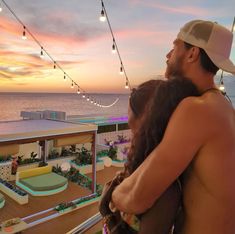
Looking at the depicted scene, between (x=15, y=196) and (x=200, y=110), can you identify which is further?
(x=15, y=196)

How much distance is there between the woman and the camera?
2.71ft

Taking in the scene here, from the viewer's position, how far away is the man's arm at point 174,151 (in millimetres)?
743

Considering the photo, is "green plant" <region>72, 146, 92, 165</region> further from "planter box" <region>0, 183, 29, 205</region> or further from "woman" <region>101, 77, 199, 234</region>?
"woman" <region>101, 77, 199, 234</region>

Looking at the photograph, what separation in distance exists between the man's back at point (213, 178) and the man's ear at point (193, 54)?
123 millimetres

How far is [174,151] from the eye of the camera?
75 centimetres

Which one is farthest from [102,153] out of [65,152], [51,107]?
[51,107]

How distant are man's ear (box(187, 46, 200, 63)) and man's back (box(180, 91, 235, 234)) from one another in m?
0.12

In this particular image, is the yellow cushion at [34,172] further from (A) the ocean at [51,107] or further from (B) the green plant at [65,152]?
(A) the ocean at [51,107]

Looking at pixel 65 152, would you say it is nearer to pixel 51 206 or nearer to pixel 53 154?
pixel 53 154

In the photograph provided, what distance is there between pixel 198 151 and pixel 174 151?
84 mm

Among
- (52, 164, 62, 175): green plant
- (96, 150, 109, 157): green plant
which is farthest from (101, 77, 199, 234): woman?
(96, 150, 109, 157): green plant

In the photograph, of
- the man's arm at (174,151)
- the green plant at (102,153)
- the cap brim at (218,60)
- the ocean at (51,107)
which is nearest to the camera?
the man's arm at (174,151)

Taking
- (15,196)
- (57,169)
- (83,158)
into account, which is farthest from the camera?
(83,158)

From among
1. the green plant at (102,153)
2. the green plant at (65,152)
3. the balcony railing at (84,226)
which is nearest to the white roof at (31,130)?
the green plant at (65,152)
